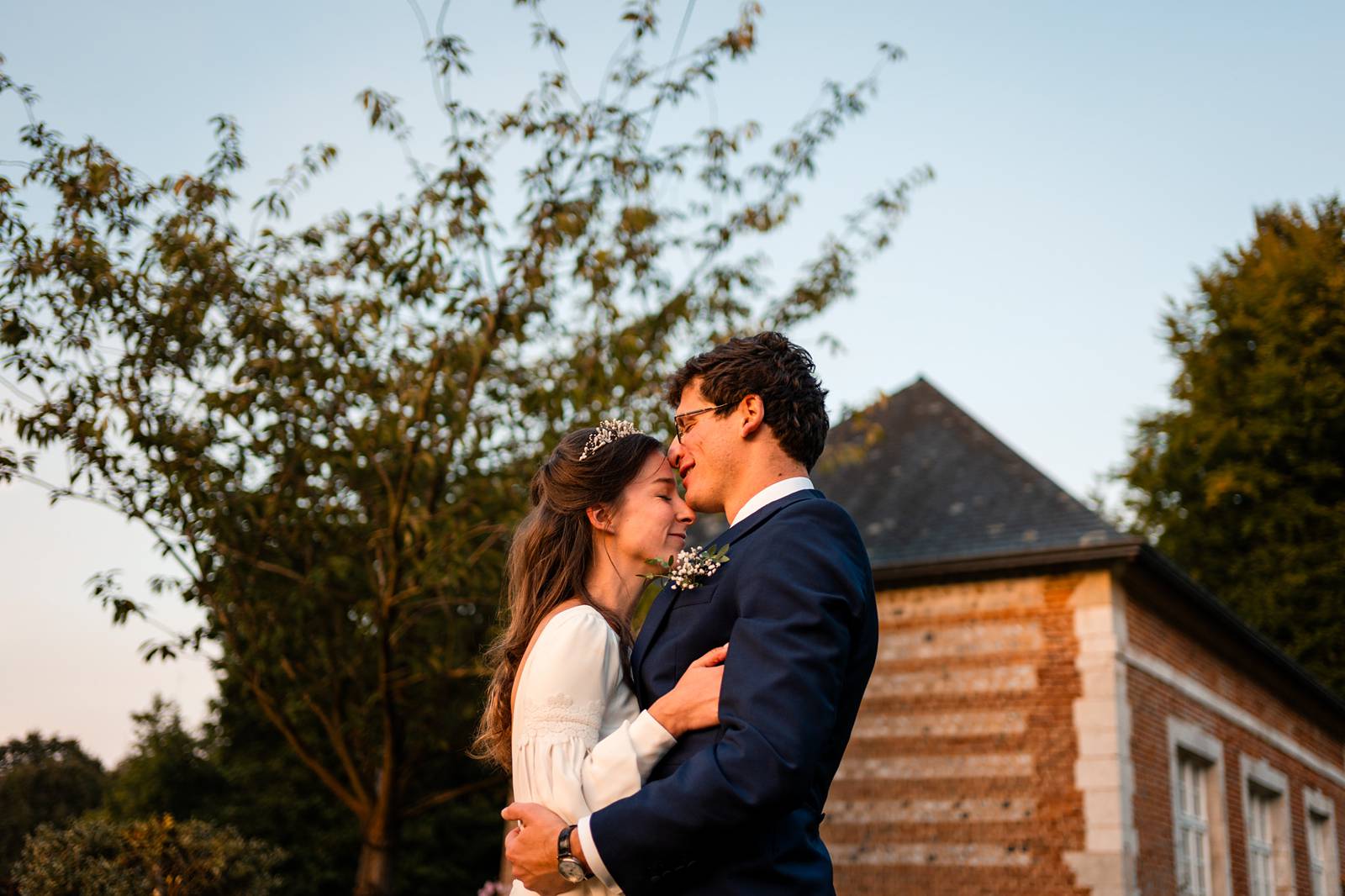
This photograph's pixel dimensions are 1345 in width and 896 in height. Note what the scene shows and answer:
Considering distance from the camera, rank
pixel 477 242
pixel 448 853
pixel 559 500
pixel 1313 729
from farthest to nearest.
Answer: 1. pixel 448 853
2. pixel 1313 729
3. pixel 477 242
4. pixel 559 500

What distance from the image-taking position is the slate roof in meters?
11.5

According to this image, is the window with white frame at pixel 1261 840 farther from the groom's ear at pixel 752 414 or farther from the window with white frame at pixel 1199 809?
the groom's ear at pixel 752 414

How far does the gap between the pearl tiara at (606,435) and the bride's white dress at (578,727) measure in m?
0.53

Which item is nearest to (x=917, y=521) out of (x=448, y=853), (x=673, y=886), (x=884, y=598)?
(x=884, y=598)

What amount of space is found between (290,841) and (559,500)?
16257 millimetres

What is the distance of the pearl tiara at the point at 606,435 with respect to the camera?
3229 millimetres

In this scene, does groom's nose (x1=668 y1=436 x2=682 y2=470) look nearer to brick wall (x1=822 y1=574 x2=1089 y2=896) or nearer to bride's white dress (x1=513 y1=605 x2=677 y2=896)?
bride's white dress (x1=513 y1=605 x2=677 y2=896)

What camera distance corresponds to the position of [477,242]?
29.2ft

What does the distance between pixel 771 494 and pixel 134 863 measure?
25.9ft

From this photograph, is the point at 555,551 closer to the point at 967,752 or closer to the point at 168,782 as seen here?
the point at 967,752

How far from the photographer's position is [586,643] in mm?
2715

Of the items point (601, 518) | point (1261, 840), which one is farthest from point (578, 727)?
point (1261, 840)

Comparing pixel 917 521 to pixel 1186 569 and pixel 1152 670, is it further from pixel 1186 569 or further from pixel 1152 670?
pixel 1186 569

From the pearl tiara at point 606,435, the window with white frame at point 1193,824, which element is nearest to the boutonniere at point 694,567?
the pearl tiara at point 606,435
